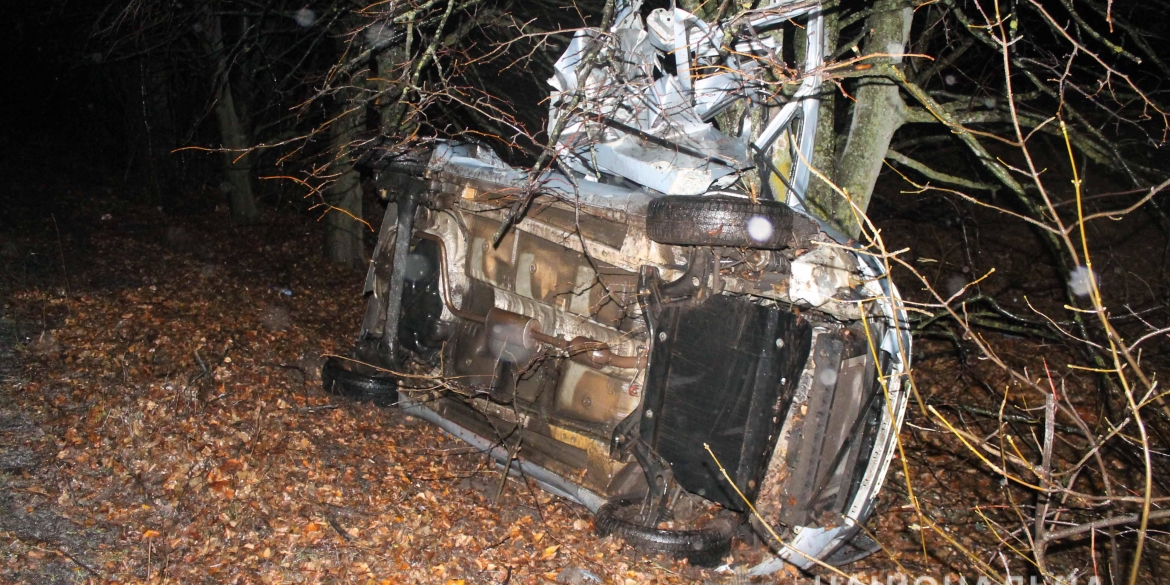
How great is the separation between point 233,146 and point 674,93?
745cm

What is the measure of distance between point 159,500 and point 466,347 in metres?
2.03

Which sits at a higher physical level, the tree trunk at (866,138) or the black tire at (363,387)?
the tree trunk at (866,138)

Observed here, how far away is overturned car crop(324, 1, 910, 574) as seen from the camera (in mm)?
4066

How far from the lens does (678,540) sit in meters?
4.20

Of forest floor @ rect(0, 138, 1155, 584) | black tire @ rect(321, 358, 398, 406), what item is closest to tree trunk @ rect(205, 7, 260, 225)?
forest floor @ rect(0, 138, 1155, 584)

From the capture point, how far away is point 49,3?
38.8 feet

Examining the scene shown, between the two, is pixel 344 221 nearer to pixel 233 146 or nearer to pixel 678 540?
pixel 233 146

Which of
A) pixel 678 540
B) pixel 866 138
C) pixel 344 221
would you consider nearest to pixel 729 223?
pixel 678 540

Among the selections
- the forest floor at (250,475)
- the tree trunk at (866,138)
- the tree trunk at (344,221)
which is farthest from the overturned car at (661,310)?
the tree trunk at (344,221)

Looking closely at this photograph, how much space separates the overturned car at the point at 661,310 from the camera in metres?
4.07

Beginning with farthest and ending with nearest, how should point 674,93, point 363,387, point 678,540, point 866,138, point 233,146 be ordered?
point 233,146
point 866,138
point 363,387
point 674,93
point 678,540

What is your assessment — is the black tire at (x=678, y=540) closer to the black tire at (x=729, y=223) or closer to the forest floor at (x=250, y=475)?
the forest floor at (x=250, y=475)

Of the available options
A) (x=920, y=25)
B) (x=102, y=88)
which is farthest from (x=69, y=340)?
(x=102, y=88)

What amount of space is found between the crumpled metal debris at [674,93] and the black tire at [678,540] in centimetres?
192
